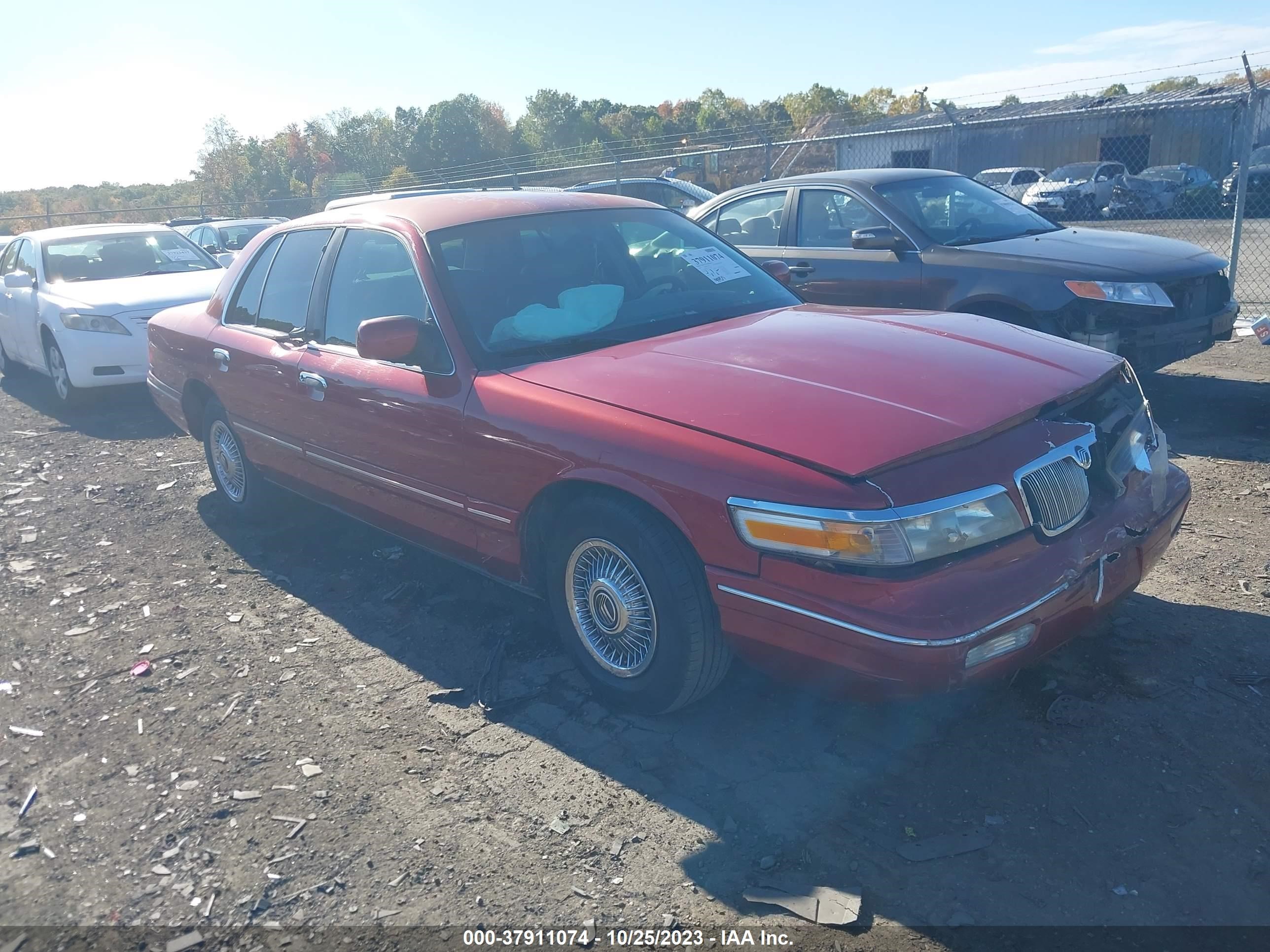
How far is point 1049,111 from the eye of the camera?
35719mm

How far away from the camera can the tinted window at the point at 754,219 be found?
7.79 m

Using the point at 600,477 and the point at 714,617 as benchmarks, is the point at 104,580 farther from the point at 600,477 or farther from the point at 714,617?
the point at 714,617

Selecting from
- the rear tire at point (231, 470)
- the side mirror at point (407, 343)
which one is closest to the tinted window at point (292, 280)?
the rear tire at point (231, 470)

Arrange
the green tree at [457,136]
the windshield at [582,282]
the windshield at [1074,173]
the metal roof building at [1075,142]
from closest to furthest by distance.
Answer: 1. the windshield at [582,282]
2. the windshield at [1074,173]
3. the metal roof building at [1075,142]
4. the green tree at [457,136]

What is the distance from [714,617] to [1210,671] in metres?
1.82

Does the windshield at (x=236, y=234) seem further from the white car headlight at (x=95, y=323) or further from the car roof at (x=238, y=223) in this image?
the white car headlight at (x=95, y=323)

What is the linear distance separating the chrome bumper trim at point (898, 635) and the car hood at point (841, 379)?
40cm

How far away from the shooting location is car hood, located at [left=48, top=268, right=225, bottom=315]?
28.8ft

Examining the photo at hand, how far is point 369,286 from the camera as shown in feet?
14.3

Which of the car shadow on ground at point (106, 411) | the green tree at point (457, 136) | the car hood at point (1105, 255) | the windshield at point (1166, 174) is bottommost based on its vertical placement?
the car shadow on ground at point (106, 411)

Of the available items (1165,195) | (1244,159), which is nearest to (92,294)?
(1244,159)

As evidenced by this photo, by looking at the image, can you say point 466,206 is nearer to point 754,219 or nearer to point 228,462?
point 228,462

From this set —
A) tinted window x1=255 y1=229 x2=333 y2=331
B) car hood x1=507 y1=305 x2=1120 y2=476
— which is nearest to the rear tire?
tinted window x1=255 y1=229 x2=333 y2=331

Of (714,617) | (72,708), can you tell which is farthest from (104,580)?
(714,617)
